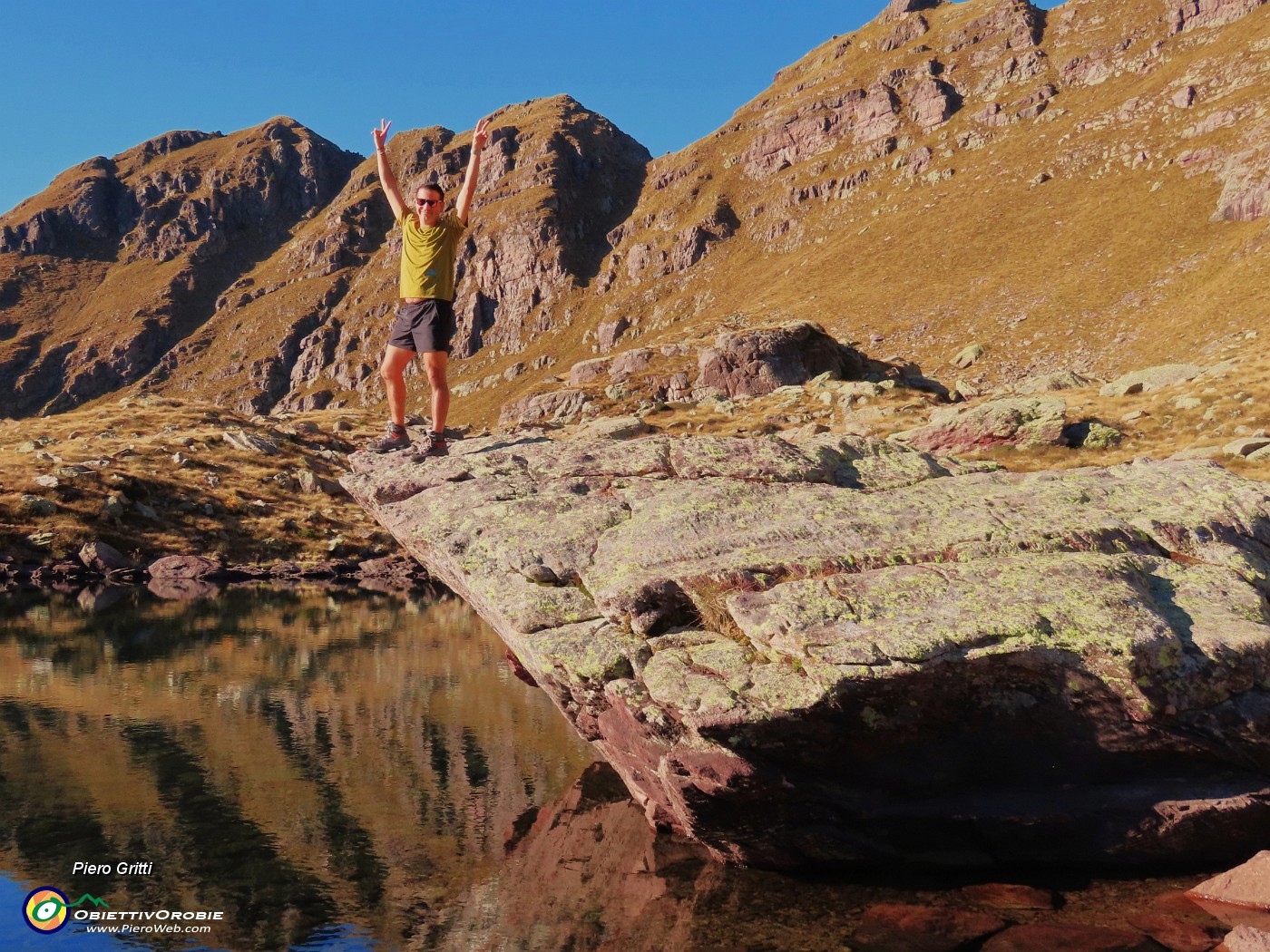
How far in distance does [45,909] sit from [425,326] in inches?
446

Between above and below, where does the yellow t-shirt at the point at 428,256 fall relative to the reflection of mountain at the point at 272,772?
above

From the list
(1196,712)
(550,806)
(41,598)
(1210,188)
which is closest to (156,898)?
(550,806)

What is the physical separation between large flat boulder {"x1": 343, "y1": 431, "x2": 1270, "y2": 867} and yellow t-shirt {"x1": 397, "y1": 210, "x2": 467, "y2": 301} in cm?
586

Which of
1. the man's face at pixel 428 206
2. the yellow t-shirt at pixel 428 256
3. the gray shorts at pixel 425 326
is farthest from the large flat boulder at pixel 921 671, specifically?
the man's face at pixel 428 206

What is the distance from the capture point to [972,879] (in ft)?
38.1

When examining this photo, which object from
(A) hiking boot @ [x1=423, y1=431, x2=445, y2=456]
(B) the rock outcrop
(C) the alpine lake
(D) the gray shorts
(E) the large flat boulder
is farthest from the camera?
(B) the rock outcrop

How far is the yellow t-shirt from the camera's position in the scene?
16078mm

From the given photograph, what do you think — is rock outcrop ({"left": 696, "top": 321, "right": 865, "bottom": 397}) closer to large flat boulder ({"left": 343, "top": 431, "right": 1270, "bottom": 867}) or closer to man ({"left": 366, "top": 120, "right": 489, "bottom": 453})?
man ({"left": 366, "top": 120, "right": 489, "bottom": 453})

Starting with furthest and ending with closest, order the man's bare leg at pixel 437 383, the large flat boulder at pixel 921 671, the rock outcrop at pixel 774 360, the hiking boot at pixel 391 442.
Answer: the rock outcrop at pixel 774 360 → the hiking boot at pixel 391 442 → the man's bare leg at pixel 437 383 → the large flat boulder at pixel 921 671

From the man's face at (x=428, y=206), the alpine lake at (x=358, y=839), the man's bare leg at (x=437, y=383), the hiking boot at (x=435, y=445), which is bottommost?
the alpine lake at (x=358, y=839)

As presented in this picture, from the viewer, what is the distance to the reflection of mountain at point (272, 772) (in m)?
12.0

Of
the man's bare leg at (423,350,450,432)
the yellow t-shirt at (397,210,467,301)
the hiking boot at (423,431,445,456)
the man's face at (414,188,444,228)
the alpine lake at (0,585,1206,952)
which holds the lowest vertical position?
the alpine lake at (0,585,1206,952)

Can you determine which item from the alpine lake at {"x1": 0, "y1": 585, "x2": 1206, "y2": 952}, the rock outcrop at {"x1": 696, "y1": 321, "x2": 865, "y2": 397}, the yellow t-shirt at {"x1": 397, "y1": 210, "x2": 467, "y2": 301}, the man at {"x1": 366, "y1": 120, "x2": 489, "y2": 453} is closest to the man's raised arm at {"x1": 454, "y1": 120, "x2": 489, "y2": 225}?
the man at {"x1": 366, "y1": 120, "x2": 489, "y2": 453}

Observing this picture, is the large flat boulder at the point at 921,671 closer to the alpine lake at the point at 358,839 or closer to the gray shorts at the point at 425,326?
the alpine lake at the point at 358,839
